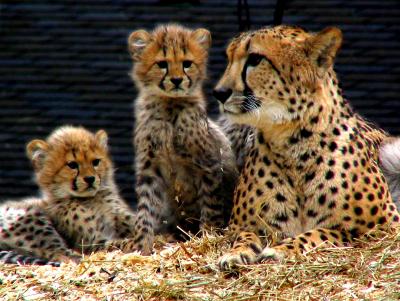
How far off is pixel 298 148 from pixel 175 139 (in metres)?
0.91

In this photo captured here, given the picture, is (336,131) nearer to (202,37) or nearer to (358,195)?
(358,195)

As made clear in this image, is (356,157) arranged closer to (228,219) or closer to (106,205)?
(228,219)

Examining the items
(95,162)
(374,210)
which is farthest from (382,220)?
(95,162)

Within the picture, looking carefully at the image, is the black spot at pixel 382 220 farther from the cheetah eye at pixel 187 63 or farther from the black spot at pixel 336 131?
the cheetah eye at pixel 187 63

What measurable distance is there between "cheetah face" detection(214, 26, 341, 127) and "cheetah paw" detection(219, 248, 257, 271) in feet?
1.95

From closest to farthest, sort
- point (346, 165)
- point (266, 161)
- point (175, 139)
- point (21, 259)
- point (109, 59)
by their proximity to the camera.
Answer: point (346, 165) < point (266, 161) < point (21, 259) < point (175, 139) < point (109, 59)

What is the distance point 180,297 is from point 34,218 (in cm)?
150

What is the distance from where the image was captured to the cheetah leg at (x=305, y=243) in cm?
487

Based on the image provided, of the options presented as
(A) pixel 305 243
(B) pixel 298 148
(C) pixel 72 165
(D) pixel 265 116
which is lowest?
(A) pixel 305 243

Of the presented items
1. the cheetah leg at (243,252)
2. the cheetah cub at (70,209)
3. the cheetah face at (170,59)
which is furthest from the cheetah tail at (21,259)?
the cheetah face at (170,59)

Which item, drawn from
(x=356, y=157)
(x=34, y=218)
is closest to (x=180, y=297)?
(x=356, y=157)

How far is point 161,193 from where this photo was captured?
5910mm

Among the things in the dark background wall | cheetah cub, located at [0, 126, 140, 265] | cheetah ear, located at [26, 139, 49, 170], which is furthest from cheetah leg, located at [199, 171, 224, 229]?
the dark background wall

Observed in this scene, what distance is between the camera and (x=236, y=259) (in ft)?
15.9
